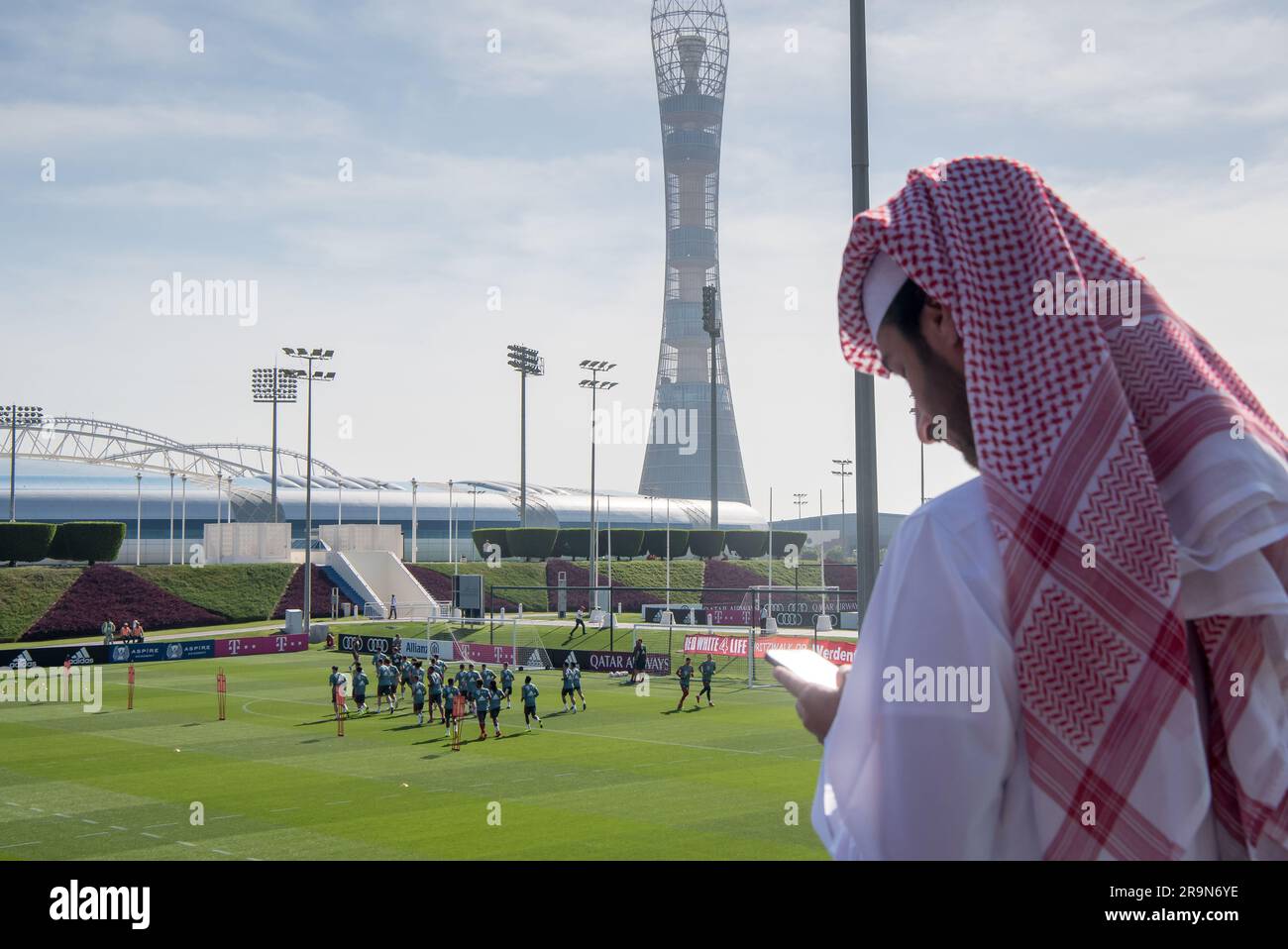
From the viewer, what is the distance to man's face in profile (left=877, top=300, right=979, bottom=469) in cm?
177

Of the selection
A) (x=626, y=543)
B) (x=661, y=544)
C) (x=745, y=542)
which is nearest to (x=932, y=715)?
(x=626, y=543)

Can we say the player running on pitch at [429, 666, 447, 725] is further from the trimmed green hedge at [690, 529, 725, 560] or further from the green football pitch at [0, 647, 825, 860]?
the trimmed green hedge at [690, 529, 725, 560]

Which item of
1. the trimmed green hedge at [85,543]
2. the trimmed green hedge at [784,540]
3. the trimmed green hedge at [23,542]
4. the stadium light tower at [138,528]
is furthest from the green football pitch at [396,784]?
the trimmed green hedge at [784,540]

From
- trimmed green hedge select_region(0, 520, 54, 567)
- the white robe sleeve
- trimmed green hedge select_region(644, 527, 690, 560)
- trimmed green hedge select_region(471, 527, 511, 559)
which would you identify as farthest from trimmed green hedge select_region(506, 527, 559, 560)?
the white robe sleeve

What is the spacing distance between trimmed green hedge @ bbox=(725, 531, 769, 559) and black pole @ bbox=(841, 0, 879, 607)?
292 ft

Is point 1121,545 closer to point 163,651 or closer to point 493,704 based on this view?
point 493,704

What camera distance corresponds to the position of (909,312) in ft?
5.92

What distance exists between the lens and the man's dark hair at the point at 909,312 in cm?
180

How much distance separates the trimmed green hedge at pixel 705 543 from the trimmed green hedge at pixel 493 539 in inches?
607

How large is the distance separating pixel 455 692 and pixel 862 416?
70.3 feet

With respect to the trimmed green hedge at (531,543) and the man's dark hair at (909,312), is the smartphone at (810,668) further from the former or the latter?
the trimmed green hedge at (531,543)

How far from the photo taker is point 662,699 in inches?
1531
